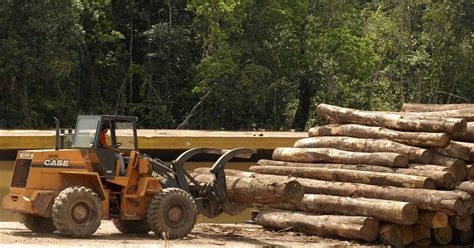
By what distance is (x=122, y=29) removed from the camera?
146 feet

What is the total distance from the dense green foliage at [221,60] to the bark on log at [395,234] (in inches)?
817

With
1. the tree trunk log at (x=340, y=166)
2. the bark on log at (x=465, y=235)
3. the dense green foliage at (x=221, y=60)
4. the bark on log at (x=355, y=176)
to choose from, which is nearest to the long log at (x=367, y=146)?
the tree trunk log at (x=340, y=166)

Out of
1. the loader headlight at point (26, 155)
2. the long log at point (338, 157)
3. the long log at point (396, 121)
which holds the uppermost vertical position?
the long log at point (396, 121)

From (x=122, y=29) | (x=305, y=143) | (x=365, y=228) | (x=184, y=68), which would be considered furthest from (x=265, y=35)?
(x=365, y=228)

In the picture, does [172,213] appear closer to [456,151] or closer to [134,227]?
[134,227]

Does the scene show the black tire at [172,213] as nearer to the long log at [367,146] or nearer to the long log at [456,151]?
the long log at [367,146]

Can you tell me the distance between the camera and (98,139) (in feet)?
56.5

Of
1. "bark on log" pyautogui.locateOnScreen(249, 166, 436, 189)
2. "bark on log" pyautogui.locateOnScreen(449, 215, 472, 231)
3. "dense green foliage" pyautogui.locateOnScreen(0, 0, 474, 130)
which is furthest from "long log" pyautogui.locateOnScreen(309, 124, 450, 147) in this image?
"dense green foliage" pyautogui.locateOnScreen(0, 0, 474, 130)

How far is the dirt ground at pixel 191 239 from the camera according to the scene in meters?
15.8

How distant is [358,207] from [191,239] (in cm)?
312

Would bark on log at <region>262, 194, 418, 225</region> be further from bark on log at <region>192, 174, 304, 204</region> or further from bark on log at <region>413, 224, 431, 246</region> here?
bark on log at <region>413, 224, 431, 246</region>

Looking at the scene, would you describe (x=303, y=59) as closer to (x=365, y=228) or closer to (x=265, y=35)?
(x=265, y=35)

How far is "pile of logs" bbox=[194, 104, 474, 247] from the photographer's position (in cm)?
1817

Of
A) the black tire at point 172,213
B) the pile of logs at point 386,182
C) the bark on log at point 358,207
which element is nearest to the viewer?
the black tire at point 172,213
